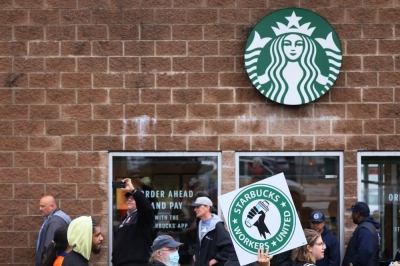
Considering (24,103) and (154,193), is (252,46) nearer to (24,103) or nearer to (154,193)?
(154,193)

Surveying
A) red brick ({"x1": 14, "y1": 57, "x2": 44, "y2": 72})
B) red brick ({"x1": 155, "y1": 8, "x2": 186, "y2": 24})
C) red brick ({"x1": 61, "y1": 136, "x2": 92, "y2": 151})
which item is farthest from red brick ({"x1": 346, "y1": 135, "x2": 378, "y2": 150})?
red brick ({"x1": 14, "y1": 57, "x2": 44, "y2": 72})

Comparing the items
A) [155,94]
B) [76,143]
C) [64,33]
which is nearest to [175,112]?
[155,94]

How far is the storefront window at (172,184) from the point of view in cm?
1009

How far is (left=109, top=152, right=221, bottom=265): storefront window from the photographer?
10.1m

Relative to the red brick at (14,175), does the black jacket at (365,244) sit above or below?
below

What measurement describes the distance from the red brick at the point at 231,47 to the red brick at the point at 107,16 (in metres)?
1.33

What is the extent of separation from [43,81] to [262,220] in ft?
14.4

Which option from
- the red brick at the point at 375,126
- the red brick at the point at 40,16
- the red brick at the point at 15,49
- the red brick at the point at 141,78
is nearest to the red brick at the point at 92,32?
the red brick at the point at 40,16

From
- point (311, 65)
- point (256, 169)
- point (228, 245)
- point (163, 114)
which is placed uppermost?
point (311, 65)

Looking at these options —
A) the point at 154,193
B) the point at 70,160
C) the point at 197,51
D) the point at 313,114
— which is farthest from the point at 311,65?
the point at 70,160

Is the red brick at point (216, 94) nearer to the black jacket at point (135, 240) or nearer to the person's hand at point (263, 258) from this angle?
the black jacket at point (135, 240)

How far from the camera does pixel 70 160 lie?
1000 centimetres

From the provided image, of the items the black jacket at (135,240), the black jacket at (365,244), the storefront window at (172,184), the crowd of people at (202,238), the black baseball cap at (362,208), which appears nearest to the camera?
the crowd of people at (202,238)

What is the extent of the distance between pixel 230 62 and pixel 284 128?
3.54 feet
